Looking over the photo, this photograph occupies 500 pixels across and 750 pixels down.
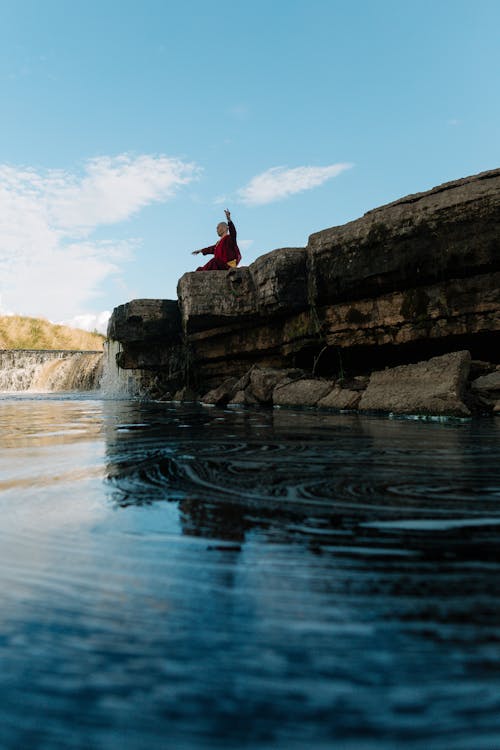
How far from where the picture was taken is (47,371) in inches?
827

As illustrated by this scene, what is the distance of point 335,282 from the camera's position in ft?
25.7

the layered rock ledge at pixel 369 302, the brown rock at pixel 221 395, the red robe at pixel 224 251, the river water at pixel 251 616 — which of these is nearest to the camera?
the river water at pixel 251 616

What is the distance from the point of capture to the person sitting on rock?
11.6 meters

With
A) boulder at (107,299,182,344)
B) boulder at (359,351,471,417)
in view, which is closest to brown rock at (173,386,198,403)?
boulder at (107,299,182,344)

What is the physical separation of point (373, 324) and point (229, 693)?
7.43 m

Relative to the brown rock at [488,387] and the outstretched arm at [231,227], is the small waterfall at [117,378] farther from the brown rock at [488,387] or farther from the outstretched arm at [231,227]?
the brown rock at [488,387]

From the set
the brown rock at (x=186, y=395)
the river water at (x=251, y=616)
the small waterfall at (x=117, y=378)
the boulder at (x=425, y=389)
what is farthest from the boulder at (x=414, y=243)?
the small waterfall at (x=117, y=378)

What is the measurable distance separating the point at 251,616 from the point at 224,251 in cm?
1125

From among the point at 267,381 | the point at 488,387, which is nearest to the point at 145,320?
the point at 267,381

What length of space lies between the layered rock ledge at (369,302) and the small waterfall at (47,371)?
9.42 metres

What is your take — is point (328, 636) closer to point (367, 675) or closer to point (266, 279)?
point (367, 675)

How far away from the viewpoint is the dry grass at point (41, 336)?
42.6 metres

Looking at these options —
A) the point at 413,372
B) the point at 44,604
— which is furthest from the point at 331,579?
the point at 413,372

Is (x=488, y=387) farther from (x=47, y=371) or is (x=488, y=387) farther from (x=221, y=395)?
(x=47, y=371)
